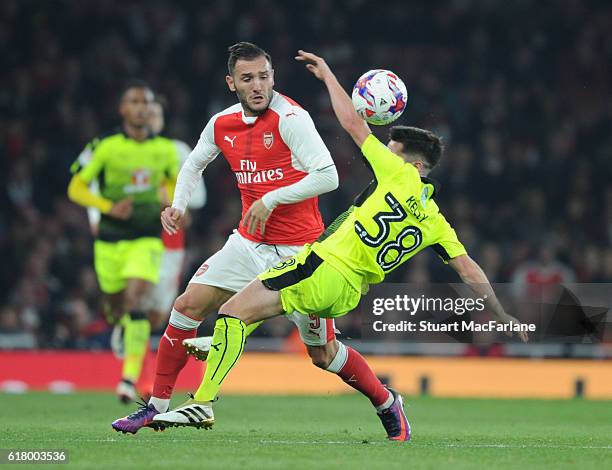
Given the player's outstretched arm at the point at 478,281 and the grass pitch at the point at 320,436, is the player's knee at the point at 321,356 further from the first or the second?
the player's outstretched arm at the point at 478,281

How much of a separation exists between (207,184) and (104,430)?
386 inches

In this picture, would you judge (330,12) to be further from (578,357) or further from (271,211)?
(271,211)

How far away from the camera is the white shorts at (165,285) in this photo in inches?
426

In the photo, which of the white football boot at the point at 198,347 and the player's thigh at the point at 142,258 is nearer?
the white football boot at the point at 198,347

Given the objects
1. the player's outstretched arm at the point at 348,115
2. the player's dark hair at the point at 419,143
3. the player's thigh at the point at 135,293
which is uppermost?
Result: the player's outstretched arm at the point at 348,115

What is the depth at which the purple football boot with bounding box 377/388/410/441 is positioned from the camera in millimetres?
7109

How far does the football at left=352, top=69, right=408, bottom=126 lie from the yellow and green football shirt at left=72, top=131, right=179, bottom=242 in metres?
4.24

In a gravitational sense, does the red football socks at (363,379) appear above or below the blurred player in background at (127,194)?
below

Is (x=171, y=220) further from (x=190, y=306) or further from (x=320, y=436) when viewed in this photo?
(x=320, y=436)

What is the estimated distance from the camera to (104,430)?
7.51m

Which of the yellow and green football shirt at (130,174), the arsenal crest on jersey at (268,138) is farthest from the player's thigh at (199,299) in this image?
the yellow and green football shirt at (130,174)

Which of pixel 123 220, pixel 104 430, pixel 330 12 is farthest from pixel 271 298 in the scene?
pixel 330 12

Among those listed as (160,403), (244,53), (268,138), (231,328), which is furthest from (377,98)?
(160,403)

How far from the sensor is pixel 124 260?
35.1 feet
